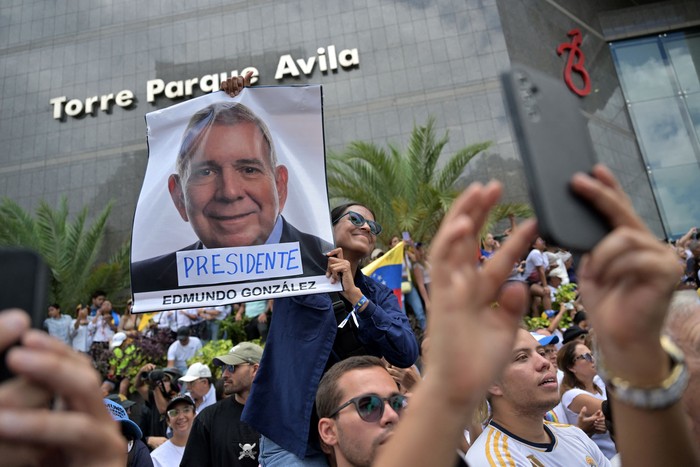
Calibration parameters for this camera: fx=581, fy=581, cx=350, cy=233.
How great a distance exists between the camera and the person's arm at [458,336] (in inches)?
39.0

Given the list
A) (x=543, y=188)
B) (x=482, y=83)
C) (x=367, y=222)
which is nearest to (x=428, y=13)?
(x=482, y=83)

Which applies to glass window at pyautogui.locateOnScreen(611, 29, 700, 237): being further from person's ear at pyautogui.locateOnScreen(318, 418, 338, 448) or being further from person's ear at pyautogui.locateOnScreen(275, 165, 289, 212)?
person's ear at pyautogui.locateOnScreen(318, 418, 338, 448)

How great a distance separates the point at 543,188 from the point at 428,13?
19.8 meters

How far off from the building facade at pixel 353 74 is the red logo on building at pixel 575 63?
0.23 meters

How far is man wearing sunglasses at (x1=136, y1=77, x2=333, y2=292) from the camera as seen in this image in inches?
131

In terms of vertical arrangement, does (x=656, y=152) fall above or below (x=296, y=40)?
below

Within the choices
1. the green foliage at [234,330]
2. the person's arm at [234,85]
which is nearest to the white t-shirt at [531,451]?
the person's arm at [234,85]

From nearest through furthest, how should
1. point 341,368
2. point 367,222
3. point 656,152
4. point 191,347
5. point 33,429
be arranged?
point 33,429 → point 341,368 → point 367,222 → point 191,347 → point 656,152

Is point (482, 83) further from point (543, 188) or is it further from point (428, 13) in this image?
point (543, 188)

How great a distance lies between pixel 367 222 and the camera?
11.6 feet

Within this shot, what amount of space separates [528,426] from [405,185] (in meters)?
11.9

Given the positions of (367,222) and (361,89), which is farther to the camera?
(361,89)

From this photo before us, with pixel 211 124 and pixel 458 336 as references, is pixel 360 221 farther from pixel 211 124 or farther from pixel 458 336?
pixel 458 336

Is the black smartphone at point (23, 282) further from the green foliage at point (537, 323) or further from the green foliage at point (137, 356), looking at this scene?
the green foliage at point (137, 356)
